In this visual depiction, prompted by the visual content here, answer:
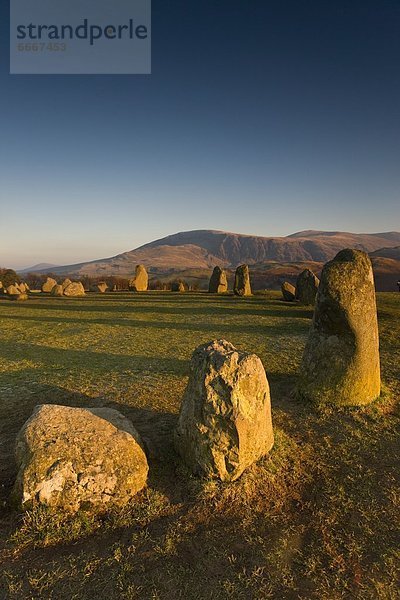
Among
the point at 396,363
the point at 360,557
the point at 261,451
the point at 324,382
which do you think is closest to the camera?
the point at 360,557

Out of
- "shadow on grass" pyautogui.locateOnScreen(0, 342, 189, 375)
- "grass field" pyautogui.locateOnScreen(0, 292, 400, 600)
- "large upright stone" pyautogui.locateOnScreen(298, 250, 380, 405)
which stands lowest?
"grass field" pyautogui.locateOnScreen(0, 292, 400, 600)

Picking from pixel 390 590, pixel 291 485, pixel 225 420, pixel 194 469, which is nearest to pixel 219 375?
pixel 225 420

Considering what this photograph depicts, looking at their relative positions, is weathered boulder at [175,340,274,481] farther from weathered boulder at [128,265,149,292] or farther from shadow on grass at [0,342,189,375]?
weathered boulder at [128,265,149,292]

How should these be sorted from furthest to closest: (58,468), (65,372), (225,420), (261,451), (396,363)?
(396,363) → (65,372) → (261,451) → (225,420) → (58,468)

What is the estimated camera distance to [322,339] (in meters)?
8.29

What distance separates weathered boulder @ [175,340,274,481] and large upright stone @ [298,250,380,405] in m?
2.92

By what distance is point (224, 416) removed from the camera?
5.39 metres

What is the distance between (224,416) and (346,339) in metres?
4.12

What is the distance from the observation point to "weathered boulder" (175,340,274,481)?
539cm

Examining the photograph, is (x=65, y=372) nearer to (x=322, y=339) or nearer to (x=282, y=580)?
(x=322, y=339)

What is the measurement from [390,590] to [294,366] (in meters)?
7.70

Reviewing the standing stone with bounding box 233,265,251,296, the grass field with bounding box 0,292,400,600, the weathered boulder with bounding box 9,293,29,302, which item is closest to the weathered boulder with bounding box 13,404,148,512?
the grass field with bounding box 0,292,400,600

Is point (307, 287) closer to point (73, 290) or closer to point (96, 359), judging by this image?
point (96, 359)

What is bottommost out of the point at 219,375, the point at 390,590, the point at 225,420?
the point at 390,590
